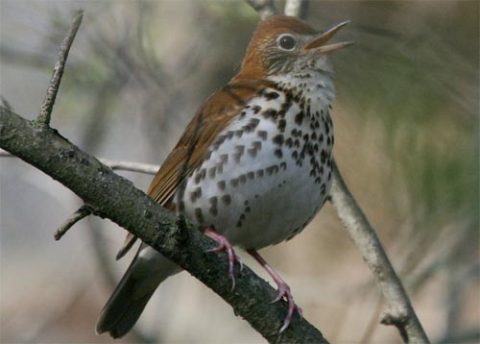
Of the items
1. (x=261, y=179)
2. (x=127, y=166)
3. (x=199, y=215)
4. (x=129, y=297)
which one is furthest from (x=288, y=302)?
(x=129, y=297)

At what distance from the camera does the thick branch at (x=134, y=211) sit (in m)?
3.09

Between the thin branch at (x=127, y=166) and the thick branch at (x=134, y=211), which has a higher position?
the thick branch at (x=134, y=211)

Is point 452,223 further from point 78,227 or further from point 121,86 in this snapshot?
point 78,227

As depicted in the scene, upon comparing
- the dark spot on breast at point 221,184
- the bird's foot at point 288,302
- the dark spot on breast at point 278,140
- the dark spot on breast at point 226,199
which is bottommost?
the bird's foot at point 288,302

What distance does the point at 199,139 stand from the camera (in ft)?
14.9

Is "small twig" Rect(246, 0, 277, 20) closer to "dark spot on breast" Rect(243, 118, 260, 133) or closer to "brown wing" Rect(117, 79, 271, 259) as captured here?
"brown wing" Rect(117, 79, 271, 259)

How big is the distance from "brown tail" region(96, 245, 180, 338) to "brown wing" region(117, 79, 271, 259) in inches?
10.6

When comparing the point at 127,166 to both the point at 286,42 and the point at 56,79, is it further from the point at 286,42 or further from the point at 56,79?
the point at 56,79

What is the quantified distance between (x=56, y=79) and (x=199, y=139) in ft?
4.96

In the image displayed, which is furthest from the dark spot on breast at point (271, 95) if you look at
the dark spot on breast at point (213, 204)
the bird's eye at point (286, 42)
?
the dark spot on breast at point (213, 204)

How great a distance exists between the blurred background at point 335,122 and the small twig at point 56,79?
2116mm

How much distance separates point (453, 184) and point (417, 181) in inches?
7.0

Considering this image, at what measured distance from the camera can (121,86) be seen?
5.61 m

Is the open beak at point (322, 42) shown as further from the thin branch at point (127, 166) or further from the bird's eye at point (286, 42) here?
the thin branch at point (127, 166)
